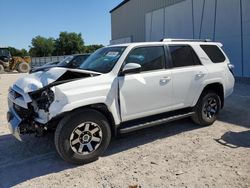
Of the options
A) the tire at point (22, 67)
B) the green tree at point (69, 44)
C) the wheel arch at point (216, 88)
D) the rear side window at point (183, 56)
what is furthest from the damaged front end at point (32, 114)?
the green tree at point (69, 44)

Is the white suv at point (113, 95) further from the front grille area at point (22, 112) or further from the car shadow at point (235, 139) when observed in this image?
the car shadow at point (235, 139)

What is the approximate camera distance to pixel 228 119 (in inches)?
259

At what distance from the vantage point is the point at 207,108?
5.98 metres

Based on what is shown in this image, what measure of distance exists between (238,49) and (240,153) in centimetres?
1052

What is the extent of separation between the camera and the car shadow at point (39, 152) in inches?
160

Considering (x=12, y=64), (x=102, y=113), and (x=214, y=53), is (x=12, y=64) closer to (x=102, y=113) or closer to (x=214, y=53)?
(x=214, y=53)

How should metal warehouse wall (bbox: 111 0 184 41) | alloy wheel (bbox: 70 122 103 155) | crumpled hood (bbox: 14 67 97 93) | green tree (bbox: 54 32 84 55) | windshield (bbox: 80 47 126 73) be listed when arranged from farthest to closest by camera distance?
1. green tree (bbox: 54 32 84 55)
2. metal warehouse wall (bbox: 111 0 184 41)
3. windshield (bbox: 80 47 126 73)
4. crumpled hood (bbox: 14 67 97 93)
5. alloy wheel (bbox: 70 122 103 155)

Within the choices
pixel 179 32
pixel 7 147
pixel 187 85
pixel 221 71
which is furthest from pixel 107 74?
pixel 179 32

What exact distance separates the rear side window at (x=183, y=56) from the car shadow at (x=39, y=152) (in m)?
1.42

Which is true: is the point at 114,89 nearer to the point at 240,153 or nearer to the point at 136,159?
the point at 136,159

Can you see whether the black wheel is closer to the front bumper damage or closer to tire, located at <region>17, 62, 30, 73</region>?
the front bumper damage

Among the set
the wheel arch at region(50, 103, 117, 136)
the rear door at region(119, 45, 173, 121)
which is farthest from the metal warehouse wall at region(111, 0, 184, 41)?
the wheel arch at region(50, 103, 117, 136)

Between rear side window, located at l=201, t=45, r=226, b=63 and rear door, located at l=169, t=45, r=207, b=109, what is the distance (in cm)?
40

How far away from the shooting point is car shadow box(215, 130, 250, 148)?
493cm
